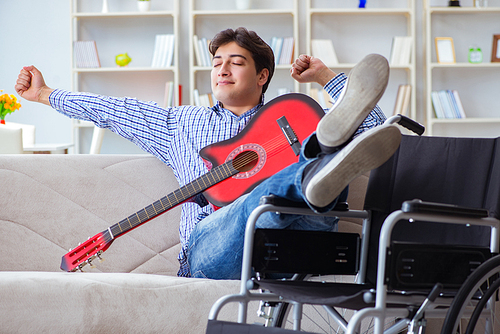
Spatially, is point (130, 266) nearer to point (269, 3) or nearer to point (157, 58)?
point (157, 58)

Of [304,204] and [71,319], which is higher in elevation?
[304,204]

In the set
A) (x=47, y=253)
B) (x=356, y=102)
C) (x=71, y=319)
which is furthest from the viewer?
(x=47, y=253)

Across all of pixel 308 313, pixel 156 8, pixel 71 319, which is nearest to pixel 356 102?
pixel 308 313

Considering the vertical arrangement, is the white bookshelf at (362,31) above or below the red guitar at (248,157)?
above

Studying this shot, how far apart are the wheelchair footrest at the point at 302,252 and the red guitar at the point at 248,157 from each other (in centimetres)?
38

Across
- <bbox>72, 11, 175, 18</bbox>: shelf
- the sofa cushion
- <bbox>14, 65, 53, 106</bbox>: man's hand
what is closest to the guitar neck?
the sofa cushion

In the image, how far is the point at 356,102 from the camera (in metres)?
1.00

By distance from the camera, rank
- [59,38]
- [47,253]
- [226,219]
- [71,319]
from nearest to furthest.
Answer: [71,319] < [226,219] < [47,253] < [59,38]

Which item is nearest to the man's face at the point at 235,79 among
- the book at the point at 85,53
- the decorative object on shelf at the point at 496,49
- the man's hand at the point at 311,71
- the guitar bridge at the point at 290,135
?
the man's hand at the point at 311,71

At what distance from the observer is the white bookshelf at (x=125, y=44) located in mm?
4543

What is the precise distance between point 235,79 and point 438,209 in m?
0.97

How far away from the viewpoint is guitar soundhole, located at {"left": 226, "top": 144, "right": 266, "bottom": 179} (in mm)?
1559

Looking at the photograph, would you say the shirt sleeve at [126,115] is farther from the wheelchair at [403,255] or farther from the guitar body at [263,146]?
the wheelchair at [403,255]

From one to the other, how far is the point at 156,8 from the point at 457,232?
12.7ft
